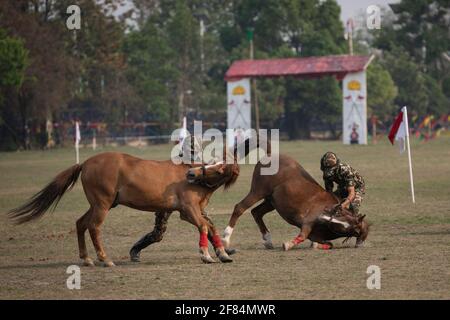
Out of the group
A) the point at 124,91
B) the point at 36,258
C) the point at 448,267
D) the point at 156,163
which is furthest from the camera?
the point at 124,91

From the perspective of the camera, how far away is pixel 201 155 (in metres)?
13.8

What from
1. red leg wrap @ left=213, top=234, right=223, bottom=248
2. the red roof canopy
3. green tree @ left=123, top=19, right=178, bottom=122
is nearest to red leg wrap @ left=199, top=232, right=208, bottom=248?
red leg wrap @ left=213, top=234, right=223, bottom=248

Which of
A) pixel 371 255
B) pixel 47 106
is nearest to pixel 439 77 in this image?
pixel 47 106

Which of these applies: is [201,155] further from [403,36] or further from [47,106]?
[403,36]

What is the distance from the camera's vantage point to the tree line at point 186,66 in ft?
215

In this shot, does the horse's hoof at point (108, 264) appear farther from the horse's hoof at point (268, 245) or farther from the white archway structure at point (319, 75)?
the white archway structure at point (319, 75)

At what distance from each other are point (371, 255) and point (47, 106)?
174 feet

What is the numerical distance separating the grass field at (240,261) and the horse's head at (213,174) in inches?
43.2

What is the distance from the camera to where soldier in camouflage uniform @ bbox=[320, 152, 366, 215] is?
48.1 ft

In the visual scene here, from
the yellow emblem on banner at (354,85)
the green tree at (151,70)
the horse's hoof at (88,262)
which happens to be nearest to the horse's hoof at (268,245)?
the horse's hoof at (88,262)

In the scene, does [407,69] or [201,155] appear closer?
[201,155]

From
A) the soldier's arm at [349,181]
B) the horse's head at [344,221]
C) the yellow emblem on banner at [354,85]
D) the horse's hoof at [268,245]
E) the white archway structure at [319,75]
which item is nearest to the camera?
the horse's head at [344,221]

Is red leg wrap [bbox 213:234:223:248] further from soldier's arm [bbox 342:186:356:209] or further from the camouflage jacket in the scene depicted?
the camouflage jacket
